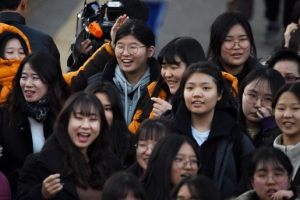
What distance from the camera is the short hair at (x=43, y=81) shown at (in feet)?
26.9

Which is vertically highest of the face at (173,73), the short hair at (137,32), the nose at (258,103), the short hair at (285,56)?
the short hair at (137,32)

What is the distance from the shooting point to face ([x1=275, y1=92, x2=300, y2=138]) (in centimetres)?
757

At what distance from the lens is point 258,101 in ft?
26.6

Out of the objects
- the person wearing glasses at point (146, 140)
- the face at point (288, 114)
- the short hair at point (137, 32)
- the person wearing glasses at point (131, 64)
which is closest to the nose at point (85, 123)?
the person wearing glasses at point (146, 140)

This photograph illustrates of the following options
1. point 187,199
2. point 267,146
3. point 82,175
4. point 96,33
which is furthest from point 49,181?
point 96,33

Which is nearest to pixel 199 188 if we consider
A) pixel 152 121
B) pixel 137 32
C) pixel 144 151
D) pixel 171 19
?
pixel 144 151

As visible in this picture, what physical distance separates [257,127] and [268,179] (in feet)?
3.98

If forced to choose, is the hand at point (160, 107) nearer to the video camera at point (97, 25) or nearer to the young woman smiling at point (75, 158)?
the young woman smiling at point (75, 158)

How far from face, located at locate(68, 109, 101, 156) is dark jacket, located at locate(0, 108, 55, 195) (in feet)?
2.46

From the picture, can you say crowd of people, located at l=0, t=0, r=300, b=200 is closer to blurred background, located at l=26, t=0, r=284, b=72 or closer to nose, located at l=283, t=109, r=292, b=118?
nose, located at l=283, t=109, r=292, b=118

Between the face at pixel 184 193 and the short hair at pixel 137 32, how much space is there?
2.39 meters

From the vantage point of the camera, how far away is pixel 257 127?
8.18 m

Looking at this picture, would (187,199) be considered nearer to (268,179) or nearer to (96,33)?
(268,179)

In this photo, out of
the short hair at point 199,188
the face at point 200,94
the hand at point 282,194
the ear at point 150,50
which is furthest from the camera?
the ear at point 150,50
